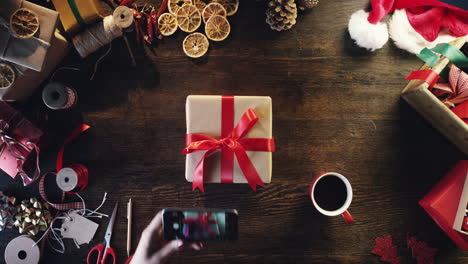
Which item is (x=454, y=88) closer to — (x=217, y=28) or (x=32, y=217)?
(x=217, y=28)

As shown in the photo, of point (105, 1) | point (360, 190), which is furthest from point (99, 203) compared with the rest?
point (360, 190)

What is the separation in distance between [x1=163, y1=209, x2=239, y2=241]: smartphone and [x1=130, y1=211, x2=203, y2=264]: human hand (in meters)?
0.09

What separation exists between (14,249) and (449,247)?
1.94 m

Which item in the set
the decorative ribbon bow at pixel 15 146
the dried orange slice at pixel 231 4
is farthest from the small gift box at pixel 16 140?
the dried orange slice at pixel 231 4

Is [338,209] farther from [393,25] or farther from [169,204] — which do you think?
[393,25]

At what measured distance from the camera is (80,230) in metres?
1.38

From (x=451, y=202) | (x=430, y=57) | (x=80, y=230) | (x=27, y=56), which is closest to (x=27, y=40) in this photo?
(x=27, y=56)

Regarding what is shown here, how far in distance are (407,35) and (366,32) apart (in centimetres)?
19

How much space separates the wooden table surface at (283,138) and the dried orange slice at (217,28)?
0.04m

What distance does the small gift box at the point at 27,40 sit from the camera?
3.65 feet

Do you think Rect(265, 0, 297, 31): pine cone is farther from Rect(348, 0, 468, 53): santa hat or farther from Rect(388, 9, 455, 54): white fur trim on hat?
Rect(388, 9, 455, 54): white fur trim on hat

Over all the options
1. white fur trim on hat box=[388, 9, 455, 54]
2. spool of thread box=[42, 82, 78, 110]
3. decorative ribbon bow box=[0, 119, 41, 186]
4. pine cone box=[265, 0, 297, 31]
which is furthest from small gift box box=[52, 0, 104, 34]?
white fur trim on hat box=[388, 9, 455, 54]

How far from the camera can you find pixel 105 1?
139 centimetres

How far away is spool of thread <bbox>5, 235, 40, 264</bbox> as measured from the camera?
1352 mm
